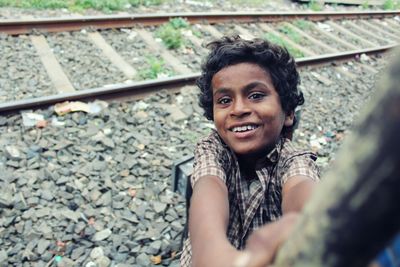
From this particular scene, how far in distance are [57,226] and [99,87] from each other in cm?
219

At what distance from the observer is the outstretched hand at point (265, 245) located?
2.04ft

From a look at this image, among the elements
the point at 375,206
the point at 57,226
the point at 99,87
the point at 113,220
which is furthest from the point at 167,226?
the point at 375,206

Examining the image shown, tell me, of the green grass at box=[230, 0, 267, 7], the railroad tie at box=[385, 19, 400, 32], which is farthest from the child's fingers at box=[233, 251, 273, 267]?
the railroad tie at box=[385, 19, 400, 32]

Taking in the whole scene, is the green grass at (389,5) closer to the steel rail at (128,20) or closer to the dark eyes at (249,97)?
the steel rail at (128,20)

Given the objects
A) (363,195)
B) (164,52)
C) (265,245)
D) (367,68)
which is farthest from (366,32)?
(363,195)

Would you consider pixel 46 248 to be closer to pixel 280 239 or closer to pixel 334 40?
pixel 280 239

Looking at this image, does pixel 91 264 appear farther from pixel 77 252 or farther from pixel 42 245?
pixel 42 245

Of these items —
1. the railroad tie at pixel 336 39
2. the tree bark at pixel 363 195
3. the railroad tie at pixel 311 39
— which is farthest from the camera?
the railroad tie at pixel 336 39

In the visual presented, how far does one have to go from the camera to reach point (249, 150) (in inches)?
75.1

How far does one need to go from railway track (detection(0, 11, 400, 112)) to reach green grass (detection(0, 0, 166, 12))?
965mm

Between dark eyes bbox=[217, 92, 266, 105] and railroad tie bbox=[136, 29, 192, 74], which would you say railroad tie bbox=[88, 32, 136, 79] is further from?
dark eyes bbox=[217, 92, 266, 105]

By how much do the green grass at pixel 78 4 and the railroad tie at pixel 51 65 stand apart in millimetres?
1481

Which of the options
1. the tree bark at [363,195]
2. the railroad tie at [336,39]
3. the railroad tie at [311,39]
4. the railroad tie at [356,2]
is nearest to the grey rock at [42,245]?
the tree bark at [363,195]

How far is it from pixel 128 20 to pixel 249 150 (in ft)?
17.1
